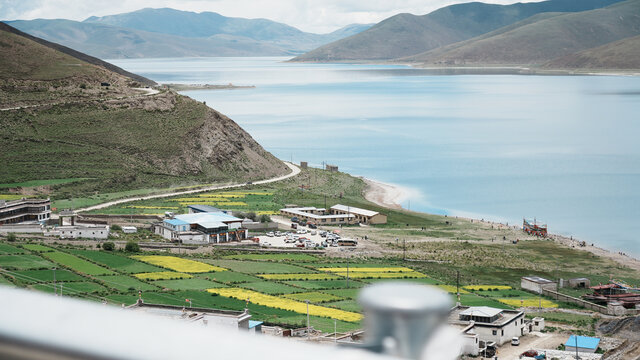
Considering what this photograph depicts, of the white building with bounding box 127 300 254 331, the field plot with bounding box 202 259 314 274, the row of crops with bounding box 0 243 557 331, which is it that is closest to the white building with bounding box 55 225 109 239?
the row of crops with bounding box 0 243 557 331

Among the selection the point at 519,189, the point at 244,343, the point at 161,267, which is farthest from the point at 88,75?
the point at 244,343

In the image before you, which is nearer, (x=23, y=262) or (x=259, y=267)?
(x=23, y=262)

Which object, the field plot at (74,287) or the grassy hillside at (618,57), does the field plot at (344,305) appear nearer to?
the field plot at (74,287)

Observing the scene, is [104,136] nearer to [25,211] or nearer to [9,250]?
[25,211]

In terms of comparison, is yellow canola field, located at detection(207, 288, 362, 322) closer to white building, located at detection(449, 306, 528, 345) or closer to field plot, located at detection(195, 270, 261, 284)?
field plot, located at detection(195, 270, 261, 284)

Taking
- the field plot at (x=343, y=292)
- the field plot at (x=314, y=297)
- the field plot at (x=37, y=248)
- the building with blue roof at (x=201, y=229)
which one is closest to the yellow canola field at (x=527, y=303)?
the field plot at (x=343, y=292)

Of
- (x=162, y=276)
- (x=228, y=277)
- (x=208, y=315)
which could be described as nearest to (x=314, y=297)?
(x=228, y=277)

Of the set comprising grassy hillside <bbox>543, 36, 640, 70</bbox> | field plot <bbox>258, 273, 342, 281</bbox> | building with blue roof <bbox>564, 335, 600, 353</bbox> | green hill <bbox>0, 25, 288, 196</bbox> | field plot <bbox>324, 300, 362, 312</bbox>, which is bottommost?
field plot <bbox>258, 273, 342, 281</bbox>
